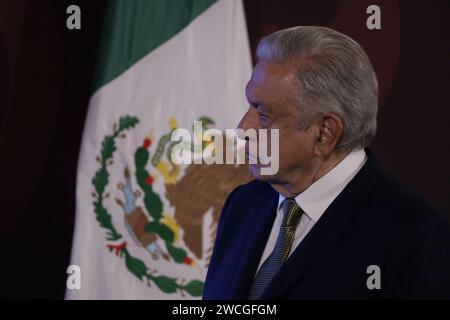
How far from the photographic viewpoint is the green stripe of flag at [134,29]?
264 cm

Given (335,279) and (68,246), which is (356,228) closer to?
(335,279)

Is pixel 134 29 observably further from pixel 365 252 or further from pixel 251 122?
pixel 365 252

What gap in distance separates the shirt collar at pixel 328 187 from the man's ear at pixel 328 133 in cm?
4

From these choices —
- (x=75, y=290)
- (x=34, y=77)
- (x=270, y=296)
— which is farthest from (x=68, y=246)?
(x=270, y=296)

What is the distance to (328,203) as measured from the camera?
1.28 metres

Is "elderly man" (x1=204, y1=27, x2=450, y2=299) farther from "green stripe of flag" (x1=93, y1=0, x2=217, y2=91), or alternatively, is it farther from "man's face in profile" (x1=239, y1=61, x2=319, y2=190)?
"green stripe of flag" (x1=93, y1=0, x2=217, y2=91)

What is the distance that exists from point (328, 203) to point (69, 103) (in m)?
1.60

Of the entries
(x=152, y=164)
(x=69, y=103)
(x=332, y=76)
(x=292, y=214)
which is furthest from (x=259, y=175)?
(x=69, y=103)

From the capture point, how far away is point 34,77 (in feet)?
8.64

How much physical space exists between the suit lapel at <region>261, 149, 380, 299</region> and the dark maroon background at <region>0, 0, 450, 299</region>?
1370mm

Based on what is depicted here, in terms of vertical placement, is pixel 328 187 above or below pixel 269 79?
below

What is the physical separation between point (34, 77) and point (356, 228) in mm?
1773

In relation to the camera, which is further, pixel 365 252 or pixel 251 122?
pixel 251 122

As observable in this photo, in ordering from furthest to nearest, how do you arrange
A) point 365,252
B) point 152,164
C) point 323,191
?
point 152,164, point 323,191, point 365,252
